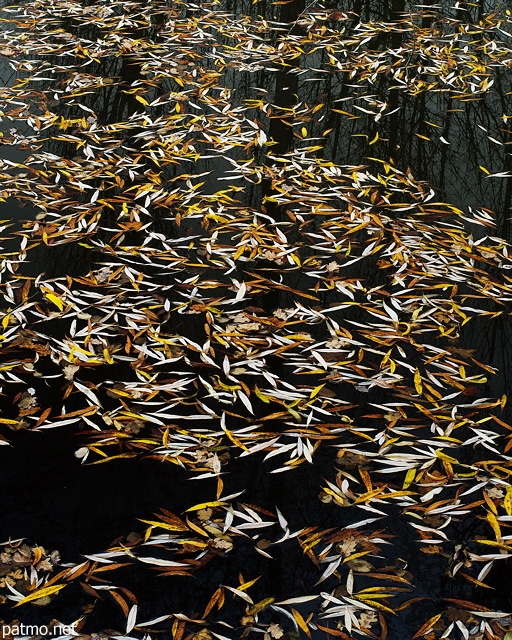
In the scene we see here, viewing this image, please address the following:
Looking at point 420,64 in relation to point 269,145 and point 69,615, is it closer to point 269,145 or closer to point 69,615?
point 269,145

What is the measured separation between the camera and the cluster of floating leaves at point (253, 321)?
92.9 inches

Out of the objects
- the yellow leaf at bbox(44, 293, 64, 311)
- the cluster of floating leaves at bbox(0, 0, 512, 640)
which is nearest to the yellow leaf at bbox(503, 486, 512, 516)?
the cluster of floating leaves at bbox(0, 0, 512, 640)

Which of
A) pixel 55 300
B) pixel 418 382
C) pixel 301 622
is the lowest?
pixel 301 622

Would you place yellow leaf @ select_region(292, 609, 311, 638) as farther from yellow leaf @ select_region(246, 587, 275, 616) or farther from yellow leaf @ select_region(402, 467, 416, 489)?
yellow leaf @ select_region(402, 467, 416, 489)

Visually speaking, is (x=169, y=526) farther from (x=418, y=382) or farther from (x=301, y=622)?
(x=418, y=382)

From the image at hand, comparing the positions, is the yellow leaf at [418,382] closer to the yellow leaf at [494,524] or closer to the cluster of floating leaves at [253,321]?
the cluster of floating leaves at [253,321]

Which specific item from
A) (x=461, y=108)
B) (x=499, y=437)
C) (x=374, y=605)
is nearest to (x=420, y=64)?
(x=461, y=108)

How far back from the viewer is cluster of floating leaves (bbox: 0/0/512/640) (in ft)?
7.74

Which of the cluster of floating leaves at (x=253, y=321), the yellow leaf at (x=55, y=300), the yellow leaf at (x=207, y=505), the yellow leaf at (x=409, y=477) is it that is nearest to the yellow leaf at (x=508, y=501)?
the cluster of floating leaves at (x=253, y=321)

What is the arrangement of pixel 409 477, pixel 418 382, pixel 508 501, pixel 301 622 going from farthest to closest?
A: pixel 418 382 → pixel 409 477 → pixel 508 501 → pixel 301 622

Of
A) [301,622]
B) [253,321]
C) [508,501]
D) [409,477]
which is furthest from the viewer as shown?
[253,321]

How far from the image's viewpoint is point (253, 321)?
342 centimetres

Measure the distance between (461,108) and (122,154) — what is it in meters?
2.94

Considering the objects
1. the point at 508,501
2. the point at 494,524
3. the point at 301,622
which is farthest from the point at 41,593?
the point at 508,501
